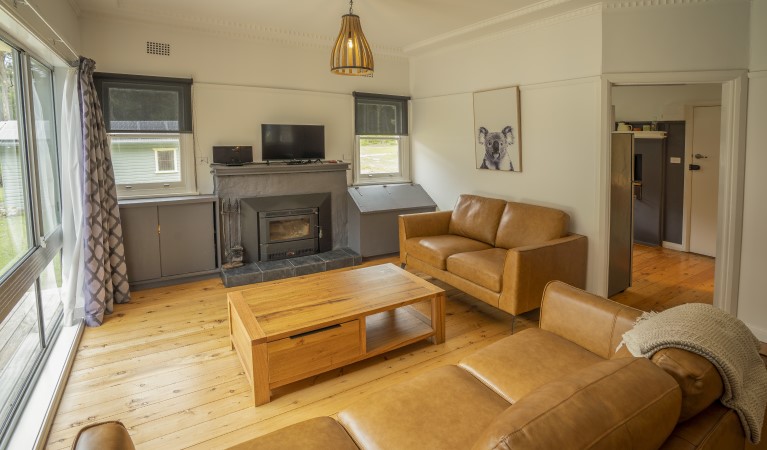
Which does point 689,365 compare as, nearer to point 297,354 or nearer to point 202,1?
point 297,354

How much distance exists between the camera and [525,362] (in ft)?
6.57

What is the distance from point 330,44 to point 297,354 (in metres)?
3.93

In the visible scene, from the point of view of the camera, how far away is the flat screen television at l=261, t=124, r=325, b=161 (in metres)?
5.02

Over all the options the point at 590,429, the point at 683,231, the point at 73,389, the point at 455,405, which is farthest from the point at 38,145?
the point at 683,231

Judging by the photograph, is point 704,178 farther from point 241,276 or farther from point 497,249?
point 241,276

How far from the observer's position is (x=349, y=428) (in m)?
1.62

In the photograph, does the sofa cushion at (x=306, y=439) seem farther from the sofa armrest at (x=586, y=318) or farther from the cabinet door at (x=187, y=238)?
the cabinet door at (x=187, y=238)

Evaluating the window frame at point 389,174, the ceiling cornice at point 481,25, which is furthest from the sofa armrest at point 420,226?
the ceiling cornice at point 481,25

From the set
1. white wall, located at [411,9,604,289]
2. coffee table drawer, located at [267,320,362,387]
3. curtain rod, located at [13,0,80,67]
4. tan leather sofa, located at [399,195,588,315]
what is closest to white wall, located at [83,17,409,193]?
curtain rod, located at [13,0,80,67]

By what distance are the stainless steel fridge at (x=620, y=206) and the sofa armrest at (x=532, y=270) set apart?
57 centimetres

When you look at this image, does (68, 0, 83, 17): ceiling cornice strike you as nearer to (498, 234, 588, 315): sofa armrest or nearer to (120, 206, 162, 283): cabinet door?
(120, 206, 162, 283): cabinet door

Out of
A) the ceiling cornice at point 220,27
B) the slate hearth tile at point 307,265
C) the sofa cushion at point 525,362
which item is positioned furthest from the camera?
the slate hearth tile at point 307,265

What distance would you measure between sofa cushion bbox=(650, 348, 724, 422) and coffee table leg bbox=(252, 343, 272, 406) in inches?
73.9

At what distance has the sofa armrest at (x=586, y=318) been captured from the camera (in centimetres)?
201
